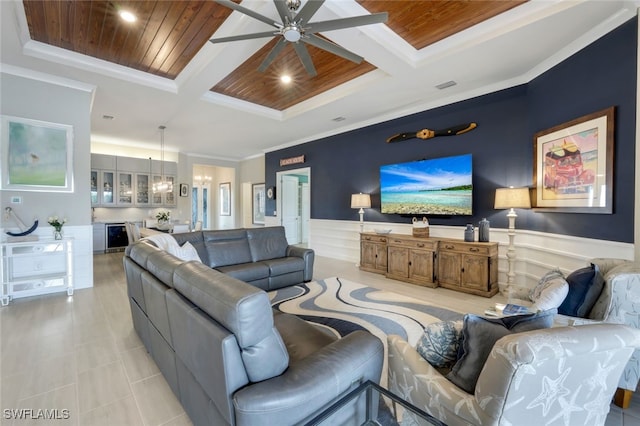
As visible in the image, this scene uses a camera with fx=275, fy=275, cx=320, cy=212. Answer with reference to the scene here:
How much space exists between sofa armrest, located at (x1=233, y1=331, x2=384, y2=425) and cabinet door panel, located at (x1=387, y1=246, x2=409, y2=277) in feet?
10.6

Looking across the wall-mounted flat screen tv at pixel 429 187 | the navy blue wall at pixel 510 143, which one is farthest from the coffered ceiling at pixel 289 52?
the wall-mounted flat screen tv at pixel 429 187

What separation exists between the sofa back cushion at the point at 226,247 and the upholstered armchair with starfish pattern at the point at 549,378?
11.2 feet

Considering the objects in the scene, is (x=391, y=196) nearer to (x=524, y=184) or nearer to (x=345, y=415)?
(x=524, y=184)

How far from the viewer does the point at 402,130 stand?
508 cm

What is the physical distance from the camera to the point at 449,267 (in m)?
4.05

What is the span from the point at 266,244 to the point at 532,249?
3714mm

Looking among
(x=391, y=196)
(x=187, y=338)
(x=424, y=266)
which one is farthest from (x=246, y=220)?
(x=187, y=338)

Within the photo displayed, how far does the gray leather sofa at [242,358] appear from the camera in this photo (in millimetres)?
1047

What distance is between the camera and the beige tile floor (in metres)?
1.68

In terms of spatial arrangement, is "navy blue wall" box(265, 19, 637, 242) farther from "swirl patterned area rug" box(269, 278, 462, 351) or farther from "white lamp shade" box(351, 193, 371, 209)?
"swirl patterned area rug" box(269, 278, 462, 351)

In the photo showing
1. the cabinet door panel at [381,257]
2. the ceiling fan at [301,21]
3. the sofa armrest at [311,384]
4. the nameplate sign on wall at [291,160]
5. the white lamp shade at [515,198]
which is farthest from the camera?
the nameplate sign on wall at [291,160]

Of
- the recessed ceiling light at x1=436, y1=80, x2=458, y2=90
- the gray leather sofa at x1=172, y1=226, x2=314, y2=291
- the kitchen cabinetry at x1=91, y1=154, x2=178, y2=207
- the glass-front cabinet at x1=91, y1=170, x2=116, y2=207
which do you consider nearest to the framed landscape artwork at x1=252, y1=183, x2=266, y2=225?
the kitchen cabinetry at x1=91, y1=154, x2=178, y2=207

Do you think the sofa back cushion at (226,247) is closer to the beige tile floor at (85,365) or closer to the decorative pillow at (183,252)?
the decorative pillow at (183,252)

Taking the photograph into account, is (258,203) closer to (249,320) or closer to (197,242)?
(197,242)
